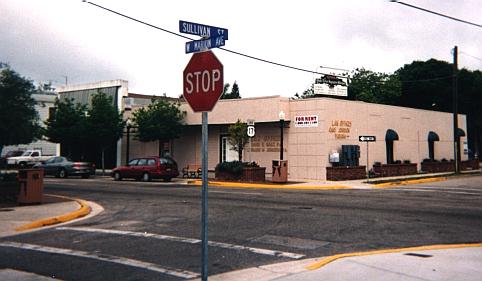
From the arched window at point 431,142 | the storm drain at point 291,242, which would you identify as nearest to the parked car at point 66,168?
the arched window at point 431,142

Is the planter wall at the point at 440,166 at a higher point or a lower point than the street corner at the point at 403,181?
higher

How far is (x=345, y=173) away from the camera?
92.8ft

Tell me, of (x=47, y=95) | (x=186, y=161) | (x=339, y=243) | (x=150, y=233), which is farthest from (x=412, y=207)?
(x=47, y=95)

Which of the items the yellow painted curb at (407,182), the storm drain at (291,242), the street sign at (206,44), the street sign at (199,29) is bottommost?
the storm drain at (291,242)

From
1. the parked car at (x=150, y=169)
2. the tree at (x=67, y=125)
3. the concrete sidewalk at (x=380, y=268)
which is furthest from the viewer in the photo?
the tree at (x=67, y=125)

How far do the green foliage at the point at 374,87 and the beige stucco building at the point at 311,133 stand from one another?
18.3m

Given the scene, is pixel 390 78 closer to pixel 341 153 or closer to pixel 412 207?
pixel 341 153

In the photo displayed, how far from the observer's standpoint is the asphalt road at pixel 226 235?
7.90 metres

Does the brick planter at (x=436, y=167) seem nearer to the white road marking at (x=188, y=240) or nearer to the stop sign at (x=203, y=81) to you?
the white road marking at (x=188, y=240)

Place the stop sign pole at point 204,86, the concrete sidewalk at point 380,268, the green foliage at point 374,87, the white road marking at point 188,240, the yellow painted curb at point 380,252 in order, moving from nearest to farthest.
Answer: the stop sign pole at point 204,86 < the concrete sidewalk at point 380,268 < the yellow painted curb at point 380,252 < the white road marking at point 188,240 < the green foliage at point 374,87

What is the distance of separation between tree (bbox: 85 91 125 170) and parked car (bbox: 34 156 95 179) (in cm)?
233

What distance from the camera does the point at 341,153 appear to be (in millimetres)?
28938

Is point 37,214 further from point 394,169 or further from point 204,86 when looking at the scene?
point 394,169

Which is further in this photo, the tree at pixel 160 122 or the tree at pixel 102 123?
the tree at pixel 102 123
